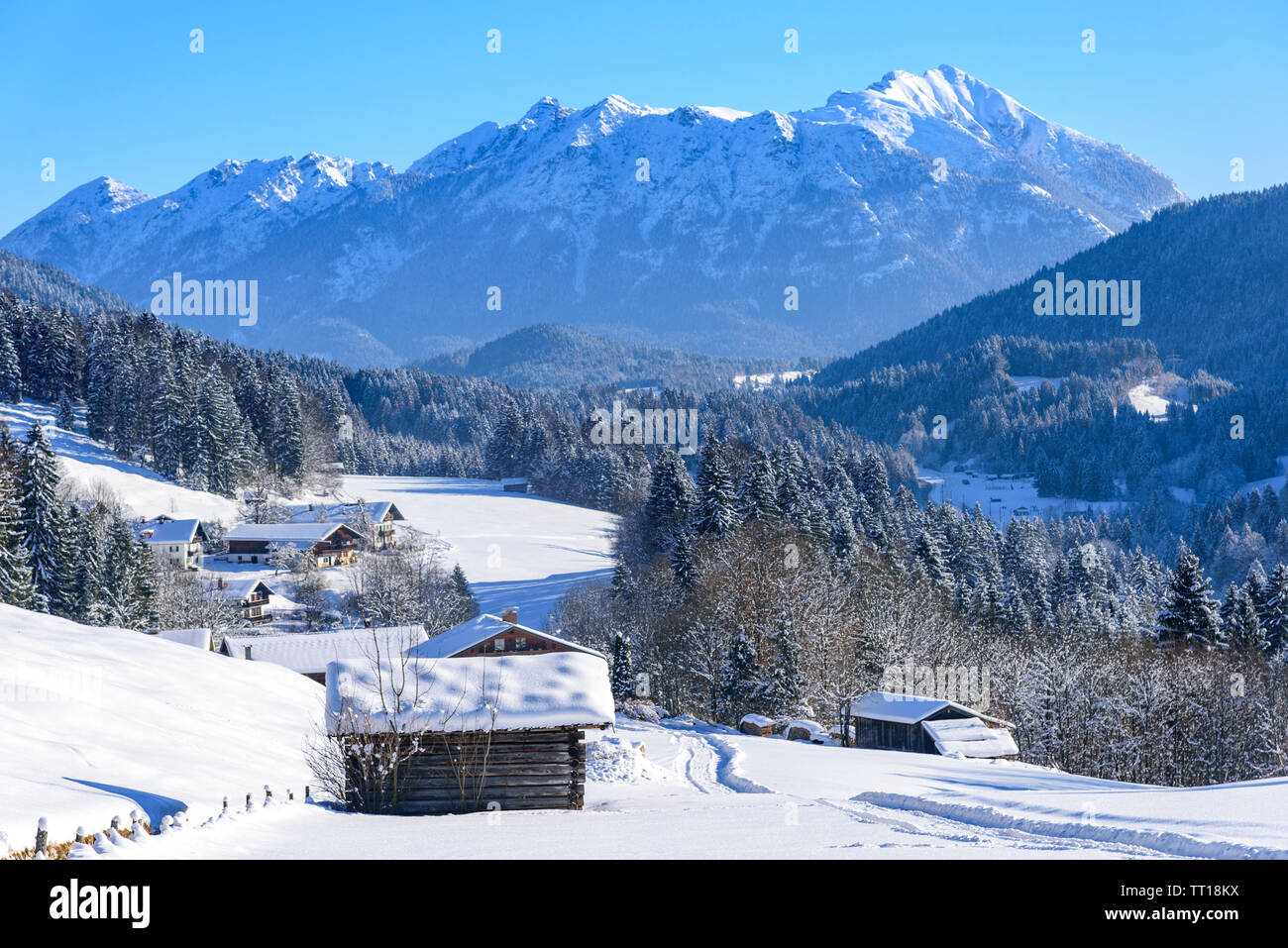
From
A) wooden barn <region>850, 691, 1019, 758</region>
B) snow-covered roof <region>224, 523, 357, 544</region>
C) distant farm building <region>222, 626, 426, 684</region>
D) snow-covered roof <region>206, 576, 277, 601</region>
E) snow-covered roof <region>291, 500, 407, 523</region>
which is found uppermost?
snow-covered roof <region>291, 500, 407, 523</region>

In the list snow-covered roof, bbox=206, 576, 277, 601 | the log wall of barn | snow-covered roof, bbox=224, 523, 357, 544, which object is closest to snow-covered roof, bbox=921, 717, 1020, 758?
the log wall of barn

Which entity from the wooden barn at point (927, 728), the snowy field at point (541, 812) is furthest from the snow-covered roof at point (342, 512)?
the wooden barn at point (927, 728)

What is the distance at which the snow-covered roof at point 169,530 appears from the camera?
83938 mm

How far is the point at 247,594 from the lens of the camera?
255 feet

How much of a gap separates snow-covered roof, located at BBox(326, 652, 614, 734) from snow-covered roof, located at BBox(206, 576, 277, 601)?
60.7 m

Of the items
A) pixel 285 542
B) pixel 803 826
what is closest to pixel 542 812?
pixel 803 826

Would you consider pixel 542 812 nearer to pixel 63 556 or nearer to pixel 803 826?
pixel 803 826

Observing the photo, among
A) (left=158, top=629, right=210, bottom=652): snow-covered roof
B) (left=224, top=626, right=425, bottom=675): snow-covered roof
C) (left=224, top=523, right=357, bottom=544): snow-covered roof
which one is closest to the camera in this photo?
(left=158, top=629, right=210, bottom=652): snow-covered roof

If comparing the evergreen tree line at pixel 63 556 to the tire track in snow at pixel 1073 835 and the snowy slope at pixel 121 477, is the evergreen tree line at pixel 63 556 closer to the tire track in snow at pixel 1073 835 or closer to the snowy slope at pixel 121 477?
the snowy slope at pixel 121 477

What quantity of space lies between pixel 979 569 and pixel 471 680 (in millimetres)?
69421

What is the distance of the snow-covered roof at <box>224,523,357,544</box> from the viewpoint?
8962 centimetres

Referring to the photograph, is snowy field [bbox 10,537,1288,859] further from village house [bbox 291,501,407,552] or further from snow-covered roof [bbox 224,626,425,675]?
village house [bbox 291,501,407,552]

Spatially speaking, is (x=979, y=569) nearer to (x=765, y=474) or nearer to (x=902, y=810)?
(x=765, y=474)
